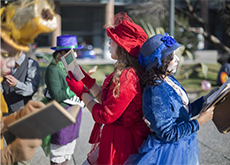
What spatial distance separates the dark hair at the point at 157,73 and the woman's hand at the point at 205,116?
1.38 ft

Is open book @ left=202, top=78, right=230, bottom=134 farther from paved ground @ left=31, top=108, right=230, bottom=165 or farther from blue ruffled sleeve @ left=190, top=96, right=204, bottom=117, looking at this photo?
paved ground @ left=31, top=108, right=230, bottom=165

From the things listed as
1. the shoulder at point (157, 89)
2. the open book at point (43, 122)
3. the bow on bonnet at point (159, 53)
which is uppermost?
the bow on bonnet at point (159, 53)

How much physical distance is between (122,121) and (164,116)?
37 cm

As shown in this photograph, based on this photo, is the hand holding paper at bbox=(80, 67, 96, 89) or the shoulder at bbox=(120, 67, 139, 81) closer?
the shoulder at bbox=(120, 67, 139, 81)

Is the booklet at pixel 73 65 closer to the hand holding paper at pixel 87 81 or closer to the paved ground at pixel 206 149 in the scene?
the hand holding paper at pixel 87 81

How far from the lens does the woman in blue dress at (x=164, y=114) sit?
2264mm

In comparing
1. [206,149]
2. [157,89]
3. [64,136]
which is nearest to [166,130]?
[157,89]

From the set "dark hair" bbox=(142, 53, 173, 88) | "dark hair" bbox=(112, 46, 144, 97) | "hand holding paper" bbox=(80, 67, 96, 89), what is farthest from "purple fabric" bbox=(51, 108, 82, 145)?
"dark hair" bbox=(142, 53, 173, 88)

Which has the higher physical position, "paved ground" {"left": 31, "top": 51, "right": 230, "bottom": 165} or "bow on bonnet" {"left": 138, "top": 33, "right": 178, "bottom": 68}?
"bow on bonnet" {"left": 138, "top": 33, "right": 178, "bottom": 68}

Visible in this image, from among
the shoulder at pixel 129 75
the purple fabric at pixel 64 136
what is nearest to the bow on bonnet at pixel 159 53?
the shoulder at pixel 129 75

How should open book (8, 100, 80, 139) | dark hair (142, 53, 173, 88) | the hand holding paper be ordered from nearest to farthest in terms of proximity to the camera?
open book (8, 100, 80, 139), dark hair (142, 53, 173, 88), the hand holding paper

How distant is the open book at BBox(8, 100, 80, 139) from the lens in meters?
1.60

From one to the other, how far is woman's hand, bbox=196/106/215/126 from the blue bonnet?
525mm

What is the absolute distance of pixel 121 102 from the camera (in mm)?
2273
